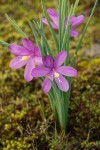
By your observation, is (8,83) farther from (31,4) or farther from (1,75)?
(31,4)

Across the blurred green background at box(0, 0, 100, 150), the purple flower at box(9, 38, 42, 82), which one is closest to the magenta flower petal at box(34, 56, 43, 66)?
the purple flower at box(9, 38, 42, 82)

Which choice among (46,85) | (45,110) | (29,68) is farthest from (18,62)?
(45,110)

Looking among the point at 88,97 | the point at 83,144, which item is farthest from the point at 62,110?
the point at 88,97

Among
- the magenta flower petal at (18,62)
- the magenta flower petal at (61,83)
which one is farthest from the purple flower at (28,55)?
the magenta flower petal at (61,83)

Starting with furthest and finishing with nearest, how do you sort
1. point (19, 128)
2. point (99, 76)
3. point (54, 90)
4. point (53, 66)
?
point (99, 76), point (19, 128), point (54, 90), point (53, 66)

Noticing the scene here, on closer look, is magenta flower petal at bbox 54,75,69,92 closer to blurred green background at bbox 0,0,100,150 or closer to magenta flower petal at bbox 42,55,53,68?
magenta flower petal at bbox 42,55,53,68

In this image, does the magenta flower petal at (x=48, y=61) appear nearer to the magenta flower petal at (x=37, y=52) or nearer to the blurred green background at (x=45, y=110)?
the magenta flower petal at (x=37, y=52)

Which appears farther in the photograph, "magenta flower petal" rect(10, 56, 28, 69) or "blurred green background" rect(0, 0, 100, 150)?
"blurred green background" rect(0, 0, 100, 150)
